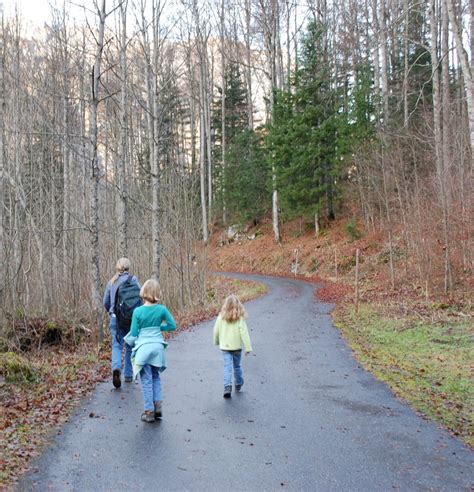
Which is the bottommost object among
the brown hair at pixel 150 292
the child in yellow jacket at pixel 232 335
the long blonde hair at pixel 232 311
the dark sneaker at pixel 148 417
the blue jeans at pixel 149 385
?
the dark sneaker at pixel 148 417

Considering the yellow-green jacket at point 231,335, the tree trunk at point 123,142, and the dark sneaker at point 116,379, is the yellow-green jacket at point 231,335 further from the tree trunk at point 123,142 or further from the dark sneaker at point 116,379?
the tree trunk at point 123,142

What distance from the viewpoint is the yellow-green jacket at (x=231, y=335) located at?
738 cm

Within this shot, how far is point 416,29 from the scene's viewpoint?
114 ft

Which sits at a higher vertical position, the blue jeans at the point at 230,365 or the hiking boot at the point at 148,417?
the blue jeans at the point at 230,365

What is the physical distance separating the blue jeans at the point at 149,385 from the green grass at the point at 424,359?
10.8 feet

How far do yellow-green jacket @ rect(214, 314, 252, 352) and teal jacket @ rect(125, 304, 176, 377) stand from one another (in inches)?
43.8

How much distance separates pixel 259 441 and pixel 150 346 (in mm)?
1734

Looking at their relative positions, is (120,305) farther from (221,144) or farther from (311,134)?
(221,144)

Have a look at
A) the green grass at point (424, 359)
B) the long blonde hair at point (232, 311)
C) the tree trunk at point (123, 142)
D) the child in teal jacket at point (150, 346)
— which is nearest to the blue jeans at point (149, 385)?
the child in teal jacket at point (150, 346)

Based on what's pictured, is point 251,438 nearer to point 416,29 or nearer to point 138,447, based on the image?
point 138,447

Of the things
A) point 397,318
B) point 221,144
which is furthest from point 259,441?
point 221,144

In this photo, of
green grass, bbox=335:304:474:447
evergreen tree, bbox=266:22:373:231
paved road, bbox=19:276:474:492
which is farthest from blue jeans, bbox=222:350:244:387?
evergreen tree, bbox=266:22:373:231

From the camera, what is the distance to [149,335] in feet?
A: 20.9

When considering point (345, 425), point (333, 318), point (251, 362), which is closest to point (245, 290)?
point (333, 318)
